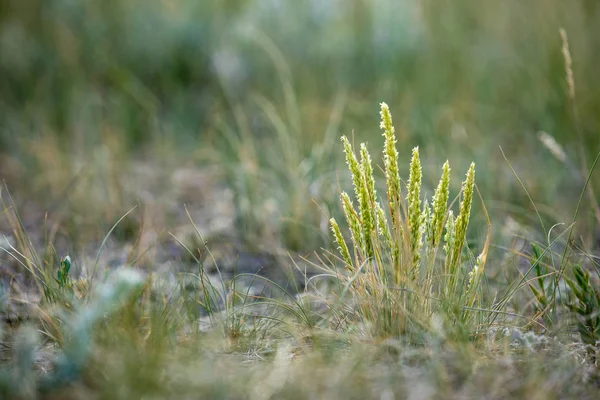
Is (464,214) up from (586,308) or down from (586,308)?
up

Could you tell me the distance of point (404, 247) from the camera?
A: 1.48m

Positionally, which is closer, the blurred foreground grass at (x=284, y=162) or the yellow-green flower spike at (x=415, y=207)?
the blurred foreground grass at (x=284, y=162)

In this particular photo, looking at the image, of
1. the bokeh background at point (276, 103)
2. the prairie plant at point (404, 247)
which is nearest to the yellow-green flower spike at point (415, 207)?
the prairie plant at point (404, 247)

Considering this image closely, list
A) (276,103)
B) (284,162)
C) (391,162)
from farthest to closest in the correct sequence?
(276,103) < (284,162) < (391,162)

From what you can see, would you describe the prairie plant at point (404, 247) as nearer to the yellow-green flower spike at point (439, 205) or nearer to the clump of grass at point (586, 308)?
the yellow-green flower spike at point (439, 205)

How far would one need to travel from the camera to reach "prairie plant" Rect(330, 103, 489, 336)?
146cm

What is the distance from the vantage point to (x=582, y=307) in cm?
151

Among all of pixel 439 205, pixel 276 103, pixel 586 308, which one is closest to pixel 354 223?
pixel 439 205

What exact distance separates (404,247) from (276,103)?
2.59 metres

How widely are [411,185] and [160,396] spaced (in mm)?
707

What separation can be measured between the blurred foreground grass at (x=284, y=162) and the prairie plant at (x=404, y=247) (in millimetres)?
66

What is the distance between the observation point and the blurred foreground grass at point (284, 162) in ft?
4.35

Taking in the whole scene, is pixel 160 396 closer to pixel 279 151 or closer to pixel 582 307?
pixel 582 307

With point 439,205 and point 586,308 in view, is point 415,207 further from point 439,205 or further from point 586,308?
point 586,308
